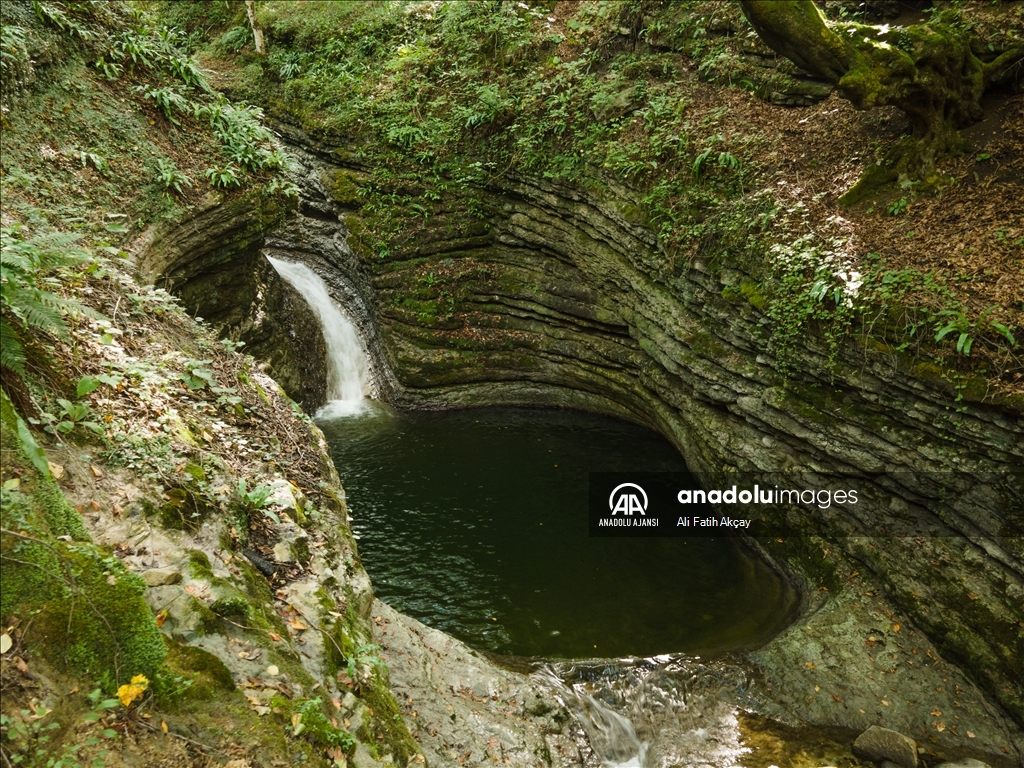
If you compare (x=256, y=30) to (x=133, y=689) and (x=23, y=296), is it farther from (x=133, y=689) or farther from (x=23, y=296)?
(x=133, y=689)

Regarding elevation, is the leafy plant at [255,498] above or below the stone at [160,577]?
above

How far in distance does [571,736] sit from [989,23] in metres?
12.2

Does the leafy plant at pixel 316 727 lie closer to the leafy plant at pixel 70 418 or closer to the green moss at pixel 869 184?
the leafy plant at pixel 70 418

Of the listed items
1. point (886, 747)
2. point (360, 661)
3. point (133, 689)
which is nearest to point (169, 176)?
point (360, 661)

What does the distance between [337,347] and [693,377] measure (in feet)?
30.7

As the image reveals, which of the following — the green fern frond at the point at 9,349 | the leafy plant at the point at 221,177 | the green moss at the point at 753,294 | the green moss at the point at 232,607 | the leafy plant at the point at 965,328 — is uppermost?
the leafy plant at the point at 221,177

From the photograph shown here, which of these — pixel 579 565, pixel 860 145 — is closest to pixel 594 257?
pixel 860 145

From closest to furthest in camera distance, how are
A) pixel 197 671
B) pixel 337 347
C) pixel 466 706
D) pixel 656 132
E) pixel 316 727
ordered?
pixel 197 671
pixel 316 727
pixel 466 706
pixel 656 132
pixel 337 347

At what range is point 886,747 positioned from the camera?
21.8 feet

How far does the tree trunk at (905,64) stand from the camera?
8.61m

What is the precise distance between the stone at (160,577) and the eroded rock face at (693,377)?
7.20m

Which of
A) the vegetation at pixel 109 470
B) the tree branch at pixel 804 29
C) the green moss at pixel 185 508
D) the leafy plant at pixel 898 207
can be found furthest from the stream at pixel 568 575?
the tree branch at pixel 804 29

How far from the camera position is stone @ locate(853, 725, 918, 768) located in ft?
21.5

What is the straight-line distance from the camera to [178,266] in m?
9.77
